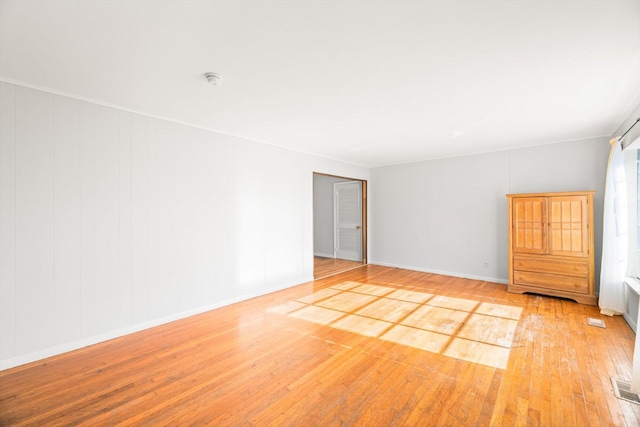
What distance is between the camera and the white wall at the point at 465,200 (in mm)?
4840

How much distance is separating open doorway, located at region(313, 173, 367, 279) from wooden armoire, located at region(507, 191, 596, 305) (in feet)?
10.9

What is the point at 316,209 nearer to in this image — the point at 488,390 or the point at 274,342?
the point at 274,342

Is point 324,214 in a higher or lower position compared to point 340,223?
higher

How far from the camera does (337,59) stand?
2.24 metres

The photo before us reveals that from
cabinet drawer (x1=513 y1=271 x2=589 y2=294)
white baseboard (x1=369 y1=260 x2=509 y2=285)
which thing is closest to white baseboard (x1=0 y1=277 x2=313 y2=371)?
white baseboard (x1=369 y1=260 x2=509 y2=285)

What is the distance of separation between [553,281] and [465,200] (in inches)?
79.9

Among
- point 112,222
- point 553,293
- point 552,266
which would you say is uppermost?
point 112,222

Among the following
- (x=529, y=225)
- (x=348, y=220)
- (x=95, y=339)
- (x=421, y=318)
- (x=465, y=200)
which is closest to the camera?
(x=95, y=339)

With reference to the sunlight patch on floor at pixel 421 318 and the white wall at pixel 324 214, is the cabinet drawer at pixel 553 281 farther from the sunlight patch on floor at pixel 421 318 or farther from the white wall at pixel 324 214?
the white wall at pixel 324 214

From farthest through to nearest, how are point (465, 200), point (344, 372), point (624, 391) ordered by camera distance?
point (465, 200) < point (344, 372) < point (624, 391)

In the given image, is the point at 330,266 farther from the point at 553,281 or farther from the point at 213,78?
the point at 213,78

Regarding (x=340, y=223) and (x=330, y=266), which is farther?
(x=340, y=223)

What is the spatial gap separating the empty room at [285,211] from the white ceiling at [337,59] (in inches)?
0.8

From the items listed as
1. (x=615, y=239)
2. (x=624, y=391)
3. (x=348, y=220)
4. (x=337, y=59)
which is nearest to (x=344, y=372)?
(x=624, y=391)
